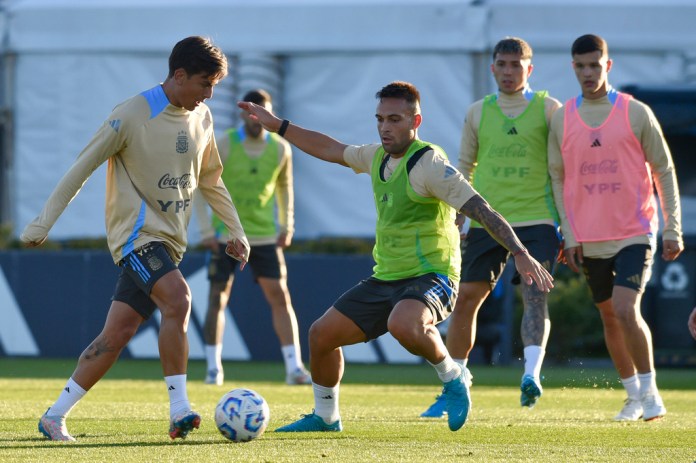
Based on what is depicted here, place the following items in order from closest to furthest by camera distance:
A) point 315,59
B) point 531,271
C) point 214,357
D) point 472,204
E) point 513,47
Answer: point 531,271, point 472,204, point 513,47, point 214,357, point 315,59

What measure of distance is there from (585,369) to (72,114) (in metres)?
8.41

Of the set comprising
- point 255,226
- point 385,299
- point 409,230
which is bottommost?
point 255,226

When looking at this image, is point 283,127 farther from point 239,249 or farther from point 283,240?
point 283,240

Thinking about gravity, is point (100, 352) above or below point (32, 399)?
above

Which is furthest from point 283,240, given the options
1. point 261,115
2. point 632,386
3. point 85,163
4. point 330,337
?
point 85,163

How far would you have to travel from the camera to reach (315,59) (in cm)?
1872

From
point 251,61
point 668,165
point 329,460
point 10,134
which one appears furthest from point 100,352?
point 10,134

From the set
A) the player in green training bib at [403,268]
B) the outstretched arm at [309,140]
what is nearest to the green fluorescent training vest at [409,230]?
the player in green training bib at [403,268]

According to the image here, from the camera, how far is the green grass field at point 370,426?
21.3 ft

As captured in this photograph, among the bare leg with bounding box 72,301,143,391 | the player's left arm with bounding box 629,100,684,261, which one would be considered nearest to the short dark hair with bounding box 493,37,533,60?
the player's left arm with bounding box 629,100,684,261

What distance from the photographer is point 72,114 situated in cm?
1895

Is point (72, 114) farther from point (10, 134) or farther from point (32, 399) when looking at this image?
point (32, 399)

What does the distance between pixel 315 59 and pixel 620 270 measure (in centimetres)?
1065

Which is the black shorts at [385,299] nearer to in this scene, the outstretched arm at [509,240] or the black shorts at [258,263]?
the outstretched arm at [509,240]
